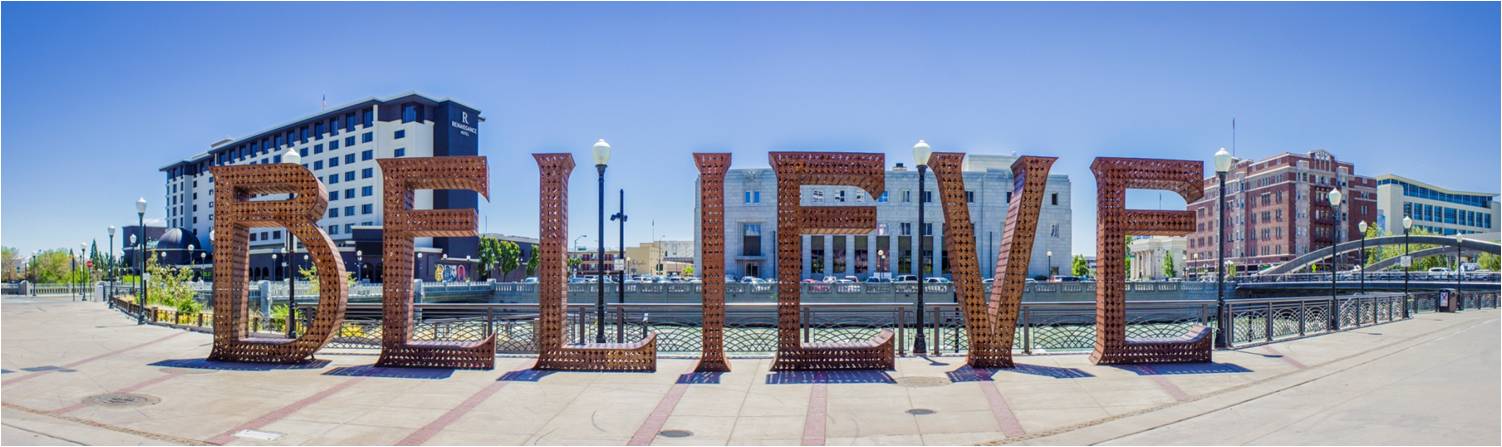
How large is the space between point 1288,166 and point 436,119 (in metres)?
106

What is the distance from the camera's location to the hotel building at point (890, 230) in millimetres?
76375

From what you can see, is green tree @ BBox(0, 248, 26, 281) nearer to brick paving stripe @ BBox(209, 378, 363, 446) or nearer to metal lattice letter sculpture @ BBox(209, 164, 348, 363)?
metal lattice letter sculpture @ BBox(209, 164, 348, 363)

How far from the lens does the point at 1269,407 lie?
9.65 metres

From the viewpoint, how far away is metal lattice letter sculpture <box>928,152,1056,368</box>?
13094mm

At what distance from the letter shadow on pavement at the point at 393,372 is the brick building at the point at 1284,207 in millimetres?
103812

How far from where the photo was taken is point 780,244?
12562 millimetres

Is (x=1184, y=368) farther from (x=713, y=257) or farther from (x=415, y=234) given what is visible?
(x=415, y=234)

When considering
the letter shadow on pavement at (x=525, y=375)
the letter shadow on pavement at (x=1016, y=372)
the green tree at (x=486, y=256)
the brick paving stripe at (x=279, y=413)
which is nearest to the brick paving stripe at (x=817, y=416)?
the letter shadow on pavement at (x=1016, y=372)

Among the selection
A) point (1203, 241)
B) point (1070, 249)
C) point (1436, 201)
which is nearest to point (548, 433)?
point (1070, 249)

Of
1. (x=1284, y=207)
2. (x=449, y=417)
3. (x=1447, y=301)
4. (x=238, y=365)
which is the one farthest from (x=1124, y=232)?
(x=1284, y=207)

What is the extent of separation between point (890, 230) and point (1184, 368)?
66.3 metres

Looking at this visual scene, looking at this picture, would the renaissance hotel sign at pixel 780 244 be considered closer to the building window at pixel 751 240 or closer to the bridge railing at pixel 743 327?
the bridge railing at pixel 743 327

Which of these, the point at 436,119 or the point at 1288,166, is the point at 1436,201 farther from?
the point at 436,119

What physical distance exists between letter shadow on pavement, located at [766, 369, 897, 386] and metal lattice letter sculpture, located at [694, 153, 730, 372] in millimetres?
1046
